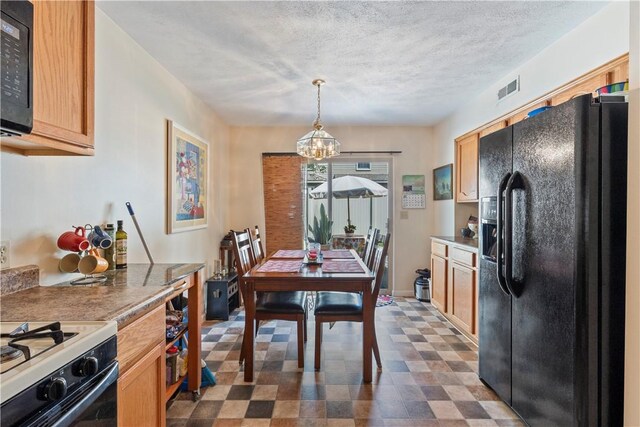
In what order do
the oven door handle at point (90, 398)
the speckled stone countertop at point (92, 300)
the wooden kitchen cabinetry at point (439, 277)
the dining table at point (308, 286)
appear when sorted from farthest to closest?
1. the wooden kitchen cabinetry at point (439, 277)
2. the dining table at point (308, 286)
3. the speckled stone countertop at point (92, 300)
4. the oven door handle at point (90, 398)

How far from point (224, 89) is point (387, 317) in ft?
9.69

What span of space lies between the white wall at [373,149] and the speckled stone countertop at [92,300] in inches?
113

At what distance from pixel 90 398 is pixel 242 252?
65.5 inches

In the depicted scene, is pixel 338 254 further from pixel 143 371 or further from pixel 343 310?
pixel 143 371

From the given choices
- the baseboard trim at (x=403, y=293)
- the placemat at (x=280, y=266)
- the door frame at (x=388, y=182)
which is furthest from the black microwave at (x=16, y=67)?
the baseboard trim at (x=403, y=293)

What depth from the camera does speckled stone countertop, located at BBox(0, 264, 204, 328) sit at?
3.58ft

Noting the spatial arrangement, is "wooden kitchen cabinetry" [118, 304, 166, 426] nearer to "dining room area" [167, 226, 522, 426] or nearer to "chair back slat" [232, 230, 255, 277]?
"dining room area" [167, 226, 522, 426]

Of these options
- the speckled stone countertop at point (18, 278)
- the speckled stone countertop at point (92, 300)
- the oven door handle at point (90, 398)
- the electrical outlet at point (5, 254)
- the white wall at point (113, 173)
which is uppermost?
the white wall at point (113, 173)

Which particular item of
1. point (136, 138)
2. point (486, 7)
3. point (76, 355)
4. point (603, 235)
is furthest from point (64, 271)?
point (486, 7)

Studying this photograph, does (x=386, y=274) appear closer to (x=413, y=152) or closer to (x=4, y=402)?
(x=413, y=152)

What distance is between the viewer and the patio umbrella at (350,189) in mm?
4664

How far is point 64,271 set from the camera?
5.22 feet

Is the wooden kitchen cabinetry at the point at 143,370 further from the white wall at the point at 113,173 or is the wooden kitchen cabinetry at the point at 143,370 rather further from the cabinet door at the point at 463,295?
the cabinet door at the point at 463,295

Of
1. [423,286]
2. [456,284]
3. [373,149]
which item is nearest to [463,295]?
[456,284]
